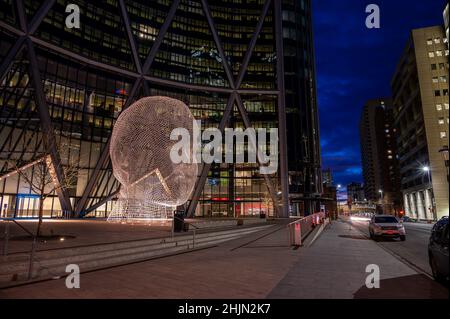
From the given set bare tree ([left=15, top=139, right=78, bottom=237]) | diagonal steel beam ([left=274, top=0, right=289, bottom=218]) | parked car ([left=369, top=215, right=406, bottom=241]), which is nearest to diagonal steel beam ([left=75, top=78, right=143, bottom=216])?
bare tree ([left=15, top=139, right=78, bottom=237])

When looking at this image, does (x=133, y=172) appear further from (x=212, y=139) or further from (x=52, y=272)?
(x=212, y=139)

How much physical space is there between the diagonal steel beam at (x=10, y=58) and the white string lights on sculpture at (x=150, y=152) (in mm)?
15623

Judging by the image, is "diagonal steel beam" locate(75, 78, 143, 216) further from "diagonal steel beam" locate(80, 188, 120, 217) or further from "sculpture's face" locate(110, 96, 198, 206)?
"sculpture's face" locate(110, 96, 198, 206)

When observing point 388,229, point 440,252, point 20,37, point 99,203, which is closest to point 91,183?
point 99,203

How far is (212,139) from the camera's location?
5044 cm

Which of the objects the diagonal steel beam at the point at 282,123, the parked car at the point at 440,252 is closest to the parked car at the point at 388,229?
the parked car at the point at 440,252

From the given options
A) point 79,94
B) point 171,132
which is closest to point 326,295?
point 171,132

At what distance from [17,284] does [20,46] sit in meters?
28.8

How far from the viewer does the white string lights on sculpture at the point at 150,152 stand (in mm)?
17828

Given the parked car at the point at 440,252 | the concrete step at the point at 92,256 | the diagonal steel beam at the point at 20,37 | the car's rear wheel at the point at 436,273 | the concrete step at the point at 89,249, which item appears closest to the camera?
the parked car at the point at 440,252

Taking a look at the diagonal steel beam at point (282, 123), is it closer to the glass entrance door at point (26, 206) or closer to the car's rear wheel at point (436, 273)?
the glass entrance door at point (26, 206)

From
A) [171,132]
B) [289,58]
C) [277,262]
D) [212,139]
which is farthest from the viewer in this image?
[289,58]

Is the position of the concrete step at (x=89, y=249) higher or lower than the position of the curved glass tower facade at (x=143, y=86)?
lower

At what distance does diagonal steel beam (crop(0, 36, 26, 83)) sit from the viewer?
25781 mm
